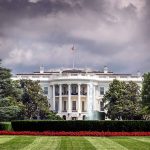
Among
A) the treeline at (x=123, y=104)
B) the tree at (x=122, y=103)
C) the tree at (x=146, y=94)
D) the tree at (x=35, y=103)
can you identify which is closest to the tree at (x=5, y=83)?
the tree at (x=146, y=94)

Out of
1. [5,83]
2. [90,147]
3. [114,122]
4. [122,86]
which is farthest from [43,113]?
[90,147]

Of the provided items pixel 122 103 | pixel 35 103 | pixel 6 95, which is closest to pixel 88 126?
pixel 6 95

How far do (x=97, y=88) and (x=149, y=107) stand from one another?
50.4 meters

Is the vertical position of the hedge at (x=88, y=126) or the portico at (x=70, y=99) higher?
the portico at (x=70, y=99)

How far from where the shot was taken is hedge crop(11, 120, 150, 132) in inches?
1623

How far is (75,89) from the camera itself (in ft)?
372

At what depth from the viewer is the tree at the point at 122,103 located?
85125 millimetres

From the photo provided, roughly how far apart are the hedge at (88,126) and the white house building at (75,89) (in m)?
66.8

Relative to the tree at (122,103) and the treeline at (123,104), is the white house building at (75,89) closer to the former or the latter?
the tree at (122,103)

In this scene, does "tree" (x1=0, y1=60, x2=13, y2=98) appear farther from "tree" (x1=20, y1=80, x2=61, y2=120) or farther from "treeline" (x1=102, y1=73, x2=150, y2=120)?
"treeline" (x1=102, y1=73, x2=150, y2=120)

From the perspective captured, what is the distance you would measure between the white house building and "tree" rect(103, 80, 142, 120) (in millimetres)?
20413

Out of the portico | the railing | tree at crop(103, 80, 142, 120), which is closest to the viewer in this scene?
tree at crop(103, 80, 142, 120)

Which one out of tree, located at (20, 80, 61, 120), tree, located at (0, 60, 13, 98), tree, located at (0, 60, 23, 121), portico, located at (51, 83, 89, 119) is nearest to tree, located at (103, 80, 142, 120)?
tree, located at (20, 80, 61, 120)

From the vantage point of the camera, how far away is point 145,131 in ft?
135
